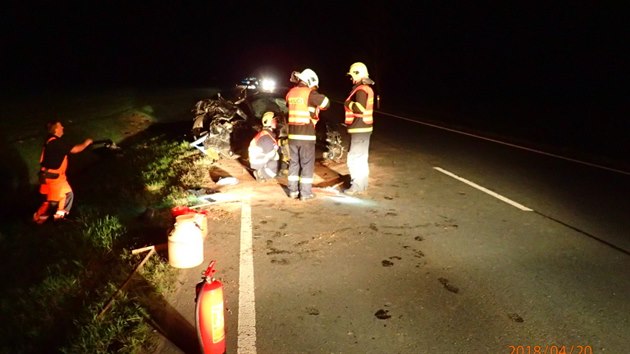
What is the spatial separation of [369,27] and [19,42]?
278 feet

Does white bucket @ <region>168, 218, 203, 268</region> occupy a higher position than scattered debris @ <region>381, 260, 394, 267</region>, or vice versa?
white bucket @ <region>168, 218, 203, 268</region>

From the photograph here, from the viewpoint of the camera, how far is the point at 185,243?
15.3 feet

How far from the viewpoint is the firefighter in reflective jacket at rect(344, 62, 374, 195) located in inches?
277

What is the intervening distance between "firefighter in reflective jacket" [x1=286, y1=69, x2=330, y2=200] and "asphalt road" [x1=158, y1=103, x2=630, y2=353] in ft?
1.28

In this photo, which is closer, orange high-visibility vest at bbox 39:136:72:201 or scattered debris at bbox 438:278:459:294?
scattered debris at bbox 438:278:459:294

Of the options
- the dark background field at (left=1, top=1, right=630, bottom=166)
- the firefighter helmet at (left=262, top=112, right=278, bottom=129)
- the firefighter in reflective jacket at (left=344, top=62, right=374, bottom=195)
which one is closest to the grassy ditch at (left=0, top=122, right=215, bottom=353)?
the firefighter helmet at (left=262, top=112, right=278, bottom=129)

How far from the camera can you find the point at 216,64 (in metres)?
91.8

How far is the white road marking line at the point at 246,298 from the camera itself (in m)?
3.57

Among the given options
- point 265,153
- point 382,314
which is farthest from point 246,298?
point 265,153

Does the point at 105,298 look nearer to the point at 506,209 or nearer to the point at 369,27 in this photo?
the point at 506,209

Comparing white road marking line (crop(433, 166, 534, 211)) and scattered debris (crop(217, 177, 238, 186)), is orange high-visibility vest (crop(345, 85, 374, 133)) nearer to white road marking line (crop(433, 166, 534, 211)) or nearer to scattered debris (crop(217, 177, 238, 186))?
white road marking line (crop(433, 166, 534, 211))

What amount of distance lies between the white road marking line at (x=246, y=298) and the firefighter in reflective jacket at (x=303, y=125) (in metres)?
1.46

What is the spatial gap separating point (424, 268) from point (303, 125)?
3.12 meters

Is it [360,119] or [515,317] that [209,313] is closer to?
[515,317]
